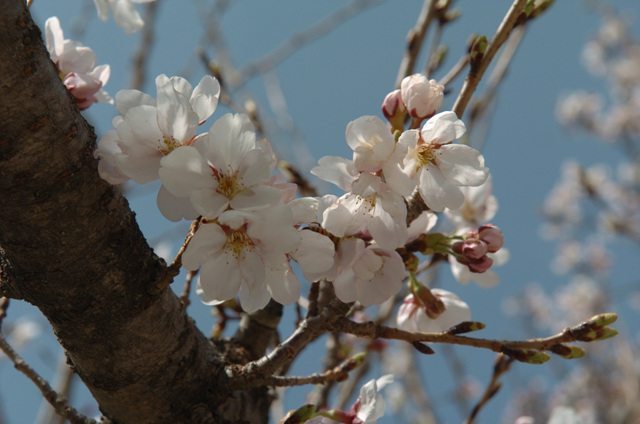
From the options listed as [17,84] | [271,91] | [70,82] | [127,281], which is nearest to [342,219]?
[127,281]

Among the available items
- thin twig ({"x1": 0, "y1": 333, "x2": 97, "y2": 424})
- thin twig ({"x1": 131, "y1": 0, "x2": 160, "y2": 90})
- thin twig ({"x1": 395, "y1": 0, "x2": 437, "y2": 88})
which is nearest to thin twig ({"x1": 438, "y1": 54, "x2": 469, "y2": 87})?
thin twig ({"x1": 395, "y1": 0, "x2": 437, "y2": 88})

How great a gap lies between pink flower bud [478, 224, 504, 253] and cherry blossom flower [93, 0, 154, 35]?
0.81 metres

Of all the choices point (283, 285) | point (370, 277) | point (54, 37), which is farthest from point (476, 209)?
point (54, 37)

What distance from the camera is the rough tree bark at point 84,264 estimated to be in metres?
0.73

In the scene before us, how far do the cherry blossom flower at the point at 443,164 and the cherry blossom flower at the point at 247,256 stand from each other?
0.77 ft

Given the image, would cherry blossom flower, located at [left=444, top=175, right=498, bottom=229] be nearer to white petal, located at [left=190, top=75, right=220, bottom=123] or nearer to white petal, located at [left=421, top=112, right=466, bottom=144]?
white petal, located at [left=421, top=112, right=466, bottom=144]

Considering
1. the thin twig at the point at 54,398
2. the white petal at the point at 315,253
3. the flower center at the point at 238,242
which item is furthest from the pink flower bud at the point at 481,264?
the thin twig at the point at 54,398

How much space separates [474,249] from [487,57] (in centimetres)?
37

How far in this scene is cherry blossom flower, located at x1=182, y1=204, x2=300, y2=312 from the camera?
718 mm

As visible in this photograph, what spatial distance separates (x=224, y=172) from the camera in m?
0.75

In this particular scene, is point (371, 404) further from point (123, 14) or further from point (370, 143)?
point (123, 14)

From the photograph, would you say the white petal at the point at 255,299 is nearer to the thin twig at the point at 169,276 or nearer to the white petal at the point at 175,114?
the thin twig at the point at 169,276

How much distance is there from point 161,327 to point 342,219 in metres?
0.40

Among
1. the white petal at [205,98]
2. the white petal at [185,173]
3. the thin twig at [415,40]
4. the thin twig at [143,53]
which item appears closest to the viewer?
the white petal at [185,173]
